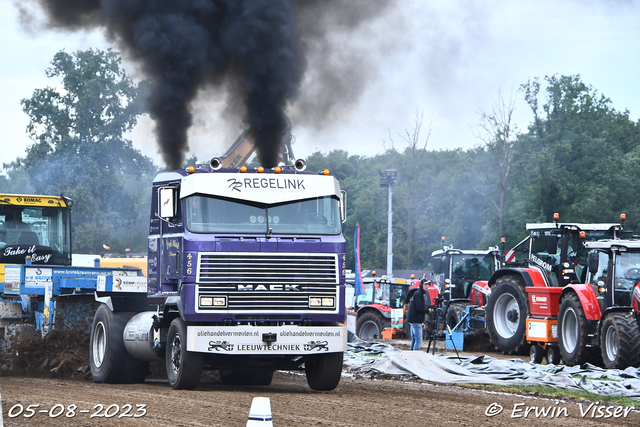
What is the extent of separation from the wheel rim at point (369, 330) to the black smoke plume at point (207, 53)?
1269cm

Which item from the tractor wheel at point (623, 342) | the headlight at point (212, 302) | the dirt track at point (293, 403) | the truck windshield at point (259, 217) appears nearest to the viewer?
the dirt track at point (293, 403)

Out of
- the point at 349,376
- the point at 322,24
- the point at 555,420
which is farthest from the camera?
the point at 322,24

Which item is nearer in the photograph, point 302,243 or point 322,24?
point 302,243

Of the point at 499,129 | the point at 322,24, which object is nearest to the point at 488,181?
the point at 499,129

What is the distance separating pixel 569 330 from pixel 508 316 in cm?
361

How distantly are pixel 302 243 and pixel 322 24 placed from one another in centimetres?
737

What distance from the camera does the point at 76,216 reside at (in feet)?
175

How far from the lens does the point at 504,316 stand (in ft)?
68.9

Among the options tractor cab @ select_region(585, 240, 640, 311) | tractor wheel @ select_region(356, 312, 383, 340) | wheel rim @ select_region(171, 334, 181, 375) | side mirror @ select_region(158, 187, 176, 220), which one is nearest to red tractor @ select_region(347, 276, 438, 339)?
tractor wheel @ select_region(356, 312, 383, 340)

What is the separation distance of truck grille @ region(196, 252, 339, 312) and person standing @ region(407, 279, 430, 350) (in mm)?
7169

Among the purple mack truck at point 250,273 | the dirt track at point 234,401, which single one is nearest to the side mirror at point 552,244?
the dirt track at point 234,401

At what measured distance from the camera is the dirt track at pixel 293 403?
9.03m

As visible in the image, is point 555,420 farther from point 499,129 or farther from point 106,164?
point 106,164

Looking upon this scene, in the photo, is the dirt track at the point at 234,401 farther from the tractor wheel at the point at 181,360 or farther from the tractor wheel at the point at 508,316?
the tractor wheel at the point at 508,316
